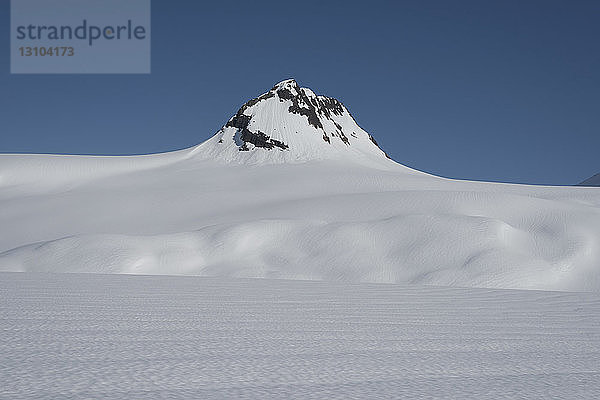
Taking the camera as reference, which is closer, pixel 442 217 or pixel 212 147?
pixel 442 217

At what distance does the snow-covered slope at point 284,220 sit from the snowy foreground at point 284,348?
39.3 ft

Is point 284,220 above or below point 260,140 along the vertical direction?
below

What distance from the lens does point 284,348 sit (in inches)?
118

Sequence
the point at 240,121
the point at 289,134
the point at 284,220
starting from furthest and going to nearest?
the point at 240,121
the point at 289,134
the point at 284,220

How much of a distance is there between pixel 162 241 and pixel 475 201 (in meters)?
16.6

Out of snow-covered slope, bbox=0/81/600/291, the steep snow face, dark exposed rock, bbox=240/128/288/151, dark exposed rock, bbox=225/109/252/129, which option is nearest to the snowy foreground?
snow-covered slope, bbox=0/81/600/291

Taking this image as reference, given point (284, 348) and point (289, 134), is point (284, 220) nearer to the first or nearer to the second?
point (284, 348)

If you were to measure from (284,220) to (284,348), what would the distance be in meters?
18.5

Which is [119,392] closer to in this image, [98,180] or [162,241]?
[162,241]

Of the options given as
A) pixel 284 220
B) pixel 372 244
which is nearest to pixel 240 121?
pixel 284 220

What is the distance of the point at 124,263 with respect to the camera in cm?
1683

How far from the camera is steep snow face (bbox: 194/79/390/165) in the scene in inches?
2339

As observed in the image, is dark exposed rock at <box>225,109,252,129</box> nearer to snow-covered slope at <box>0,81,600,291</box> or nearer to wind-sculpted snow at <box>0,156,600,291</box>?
snow-covered slope at <box>0,81,600,291</box>

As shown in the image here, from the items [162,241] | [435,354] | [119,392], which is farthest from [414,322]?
[162,241]
